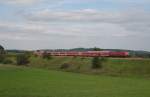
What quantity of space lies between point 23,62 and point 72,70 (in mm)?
27873

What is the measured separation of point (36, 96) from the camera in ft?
98.3

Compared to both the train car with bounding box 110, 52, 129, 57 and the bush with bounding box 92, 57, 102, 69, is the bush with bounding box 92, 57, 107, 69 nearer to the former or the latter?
the bush with bounding box 92, 57, 102, 69

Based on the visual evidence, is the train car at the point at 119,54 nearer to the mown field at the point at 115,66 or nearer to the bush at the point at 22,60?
the mown field at the point at 115,66

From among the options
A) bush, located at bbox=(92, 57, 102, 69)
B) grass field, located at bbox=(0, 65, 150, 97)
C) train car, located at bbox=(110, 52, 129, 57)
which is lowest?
grass field, located at bbox=(0, 65, 150, 97)

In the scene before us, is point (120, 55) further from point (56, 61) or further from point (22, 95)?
point (22, 95)

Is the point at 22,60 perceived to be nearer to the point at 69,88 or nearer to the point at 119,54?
the point at 119,54

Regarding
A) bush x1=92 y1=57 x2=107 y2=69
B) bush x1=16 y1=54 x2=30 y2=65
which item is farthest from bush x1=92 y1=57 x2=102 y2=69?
bush x1=16 y1=54 x2=30 y2=65

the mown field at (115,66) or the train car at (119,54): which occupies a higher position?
the train car at (119,54)

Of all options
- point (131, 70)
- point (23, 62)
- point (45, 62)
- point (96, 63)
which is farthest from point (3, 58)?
point (131, 70)

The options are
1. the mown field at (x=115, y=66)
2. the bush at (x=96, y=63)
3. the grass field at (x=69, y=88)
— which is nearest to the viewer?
the grass field at (x=69, y=88)

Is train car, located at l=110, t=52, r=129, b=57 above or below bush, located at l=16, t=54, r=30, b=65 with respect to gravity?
above

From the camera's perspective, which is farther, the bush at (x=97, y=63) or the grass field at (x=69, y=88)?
the bush at (x=97, y=63)

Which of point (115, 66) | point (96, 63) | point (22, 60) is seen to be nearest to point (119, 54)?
point (96, 63)

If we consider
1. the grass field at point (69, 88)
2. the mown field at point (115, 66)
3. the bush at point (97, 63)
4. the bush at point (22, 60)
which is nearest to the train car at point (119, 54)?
the mown field at point (115, 66)
